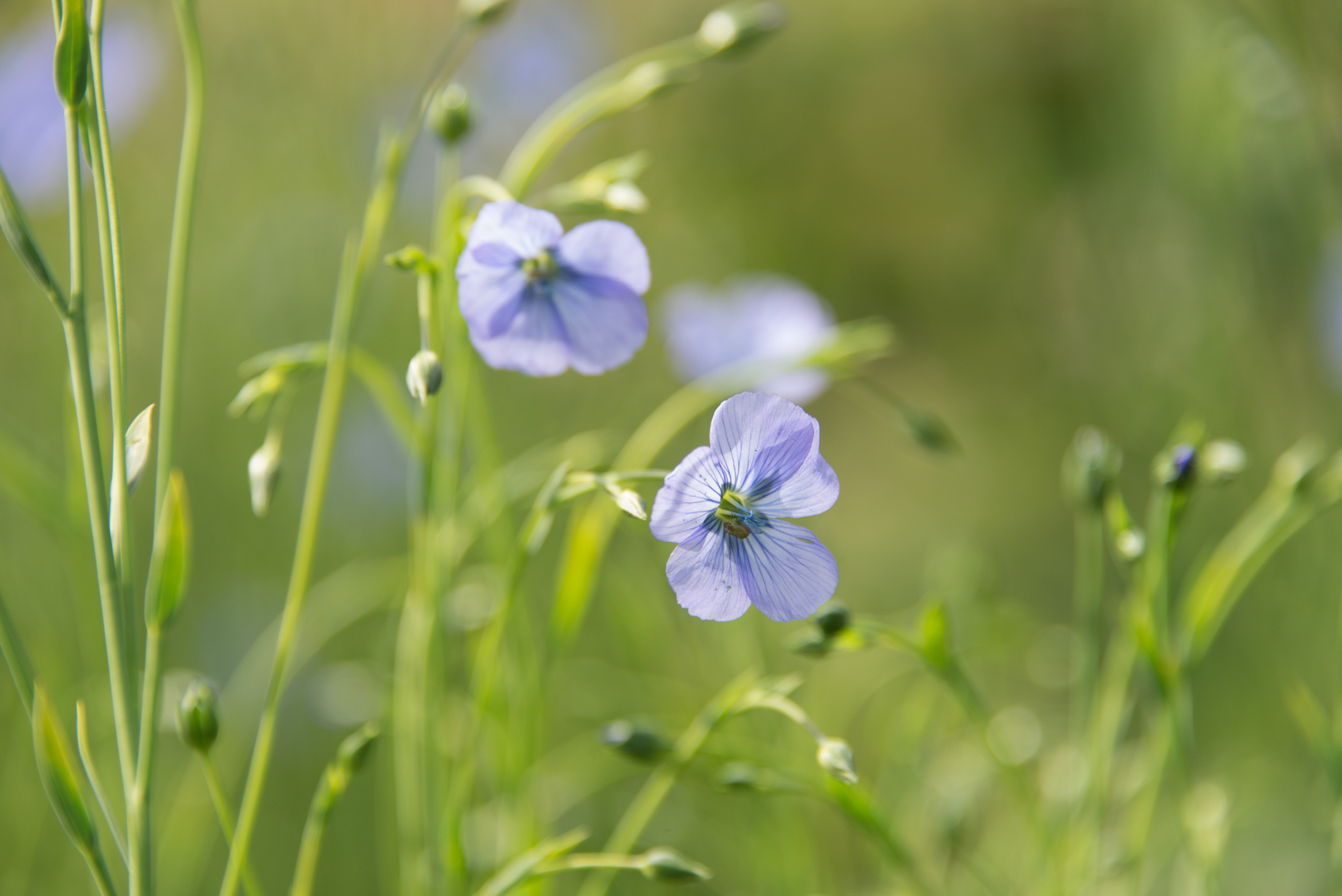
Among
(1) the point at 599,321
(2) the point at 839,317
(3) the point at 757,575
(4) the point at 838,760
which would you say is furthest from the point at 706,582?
(2) the point at 839,317

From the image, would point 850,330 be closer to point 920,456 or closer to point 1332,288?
point 1332,288

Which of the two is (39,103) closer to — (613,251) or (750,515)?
(613,251)

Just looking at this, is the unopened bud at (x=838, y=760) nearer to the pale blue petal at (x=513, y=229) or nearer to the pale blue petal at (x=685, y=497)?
the pale blue petal at (x=685, y=497)

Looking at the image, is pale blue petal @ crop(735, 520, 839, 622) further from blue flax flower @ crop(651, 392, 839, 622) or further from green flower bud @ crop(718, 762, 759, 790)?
green flower bud @ crop(718, 762, 759, 790)

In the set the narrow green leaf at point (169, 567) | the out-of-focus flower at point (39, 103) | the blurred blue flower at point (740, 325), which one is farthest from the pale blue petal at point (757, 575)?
the out-of-focus flower at point (39, 103)

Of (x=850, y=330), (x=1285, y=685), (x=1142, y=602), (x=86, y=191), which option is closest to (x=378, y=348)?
(x=86, y=191)
